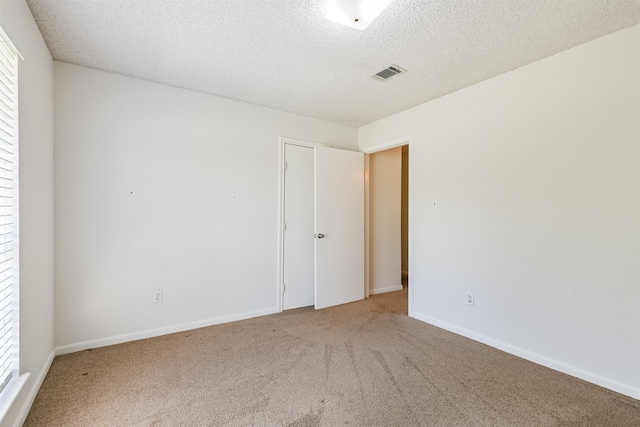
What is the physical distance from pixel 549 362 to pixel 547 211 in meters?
1.16

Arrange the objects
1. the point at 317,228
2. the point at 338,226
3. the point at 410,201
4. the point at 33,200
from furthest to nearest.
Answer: the point at 338,226
the point at 317,228
the point at 410,201
the point at 33,200

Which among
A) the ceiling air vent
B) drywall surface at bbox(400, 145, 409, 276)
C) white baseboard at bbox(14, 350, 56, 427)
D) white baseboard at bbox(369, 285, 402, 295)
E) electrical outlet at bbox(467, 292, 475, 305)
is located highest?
the ceiling air vent

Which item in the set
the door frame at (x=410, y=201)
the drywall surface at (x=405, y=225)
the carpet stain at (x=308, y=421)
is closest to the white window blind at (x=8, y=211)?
the carpet stain at (x=308, y=421)

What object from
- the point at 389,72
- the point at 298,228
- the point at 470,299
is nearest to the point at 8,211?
the point at 298,228

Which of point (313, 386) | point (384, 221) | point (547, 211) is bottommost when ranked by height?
point (313, 386)

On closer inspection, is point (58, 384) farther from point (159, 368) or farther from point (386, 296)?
point (386, 296)

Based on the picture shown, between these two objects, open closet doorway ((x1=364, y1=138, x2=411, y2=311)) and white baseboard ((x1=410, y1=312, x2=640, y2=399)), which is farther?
open closet doorway ((x1=364, y1=138, x2=411, y2=311))

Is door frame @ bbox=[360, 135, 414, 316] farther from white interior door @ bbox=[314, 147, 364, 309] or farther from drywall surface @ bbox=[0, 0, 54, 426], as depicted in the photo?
drywall surface @ bbox=[0, 0, 54, 426]

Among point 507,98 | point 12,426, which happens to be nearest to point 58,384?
point 12,426

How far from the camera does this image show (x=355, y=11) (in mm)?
1751

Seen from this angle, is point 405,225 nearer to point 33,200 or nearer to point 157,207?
point 157,207

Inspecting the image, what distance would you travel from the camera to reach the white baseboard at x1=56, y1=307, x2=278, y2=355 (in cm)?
244

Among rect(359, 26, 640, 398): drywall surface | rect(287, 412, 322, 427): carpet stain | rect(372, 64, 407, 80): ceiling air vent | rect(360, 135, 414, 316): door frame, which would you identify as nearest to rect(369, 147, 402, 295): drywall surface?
rect(360, 135, 414, 316): door frame

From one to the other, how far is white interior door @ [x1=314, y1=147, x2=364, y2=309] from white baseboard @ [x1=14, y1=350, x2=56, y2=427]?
242cm
